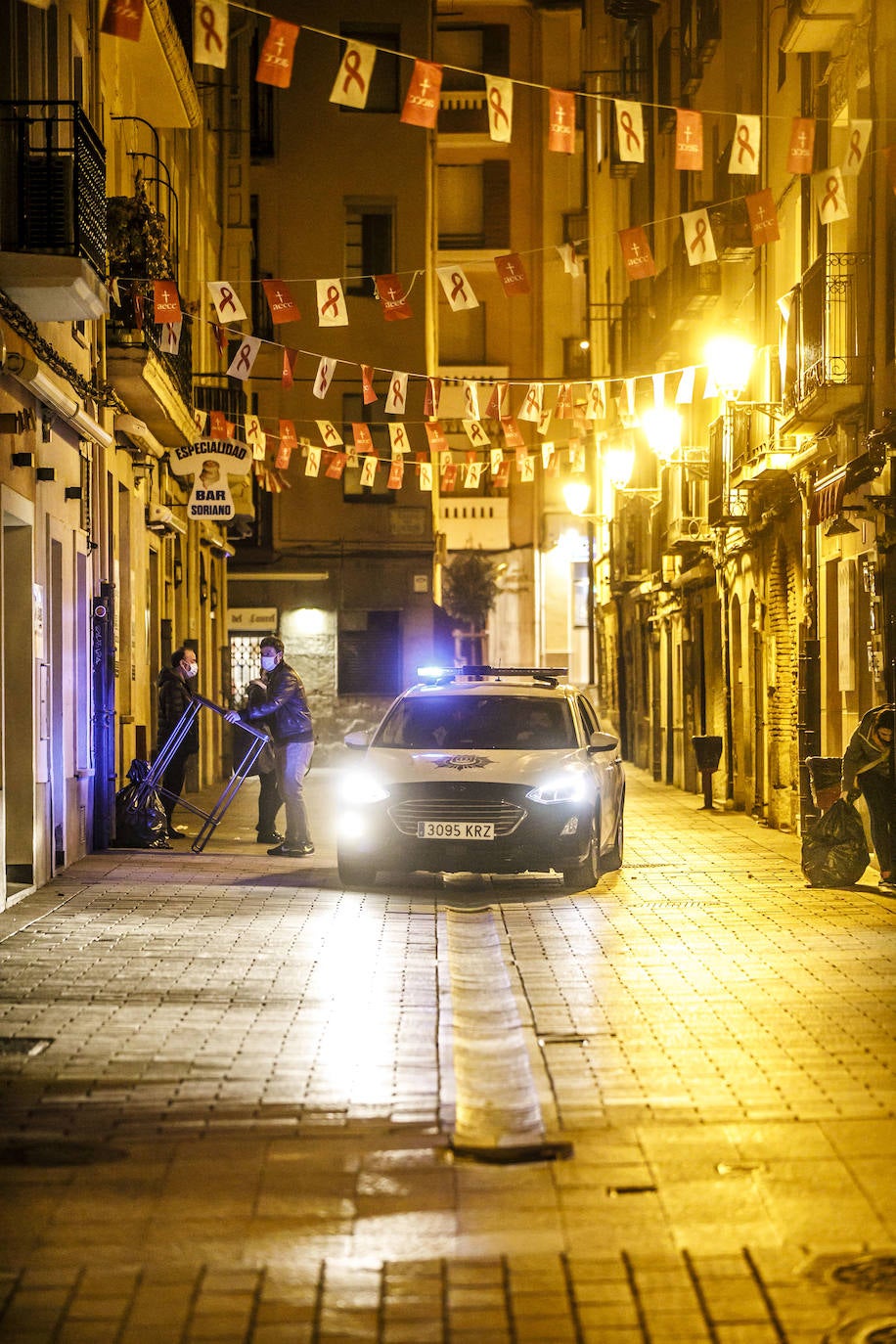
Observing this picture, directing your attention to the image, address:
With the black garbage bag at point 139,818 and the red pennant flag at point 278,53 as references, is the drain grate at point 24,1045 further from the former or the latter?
the black garbage bag at point 139,818

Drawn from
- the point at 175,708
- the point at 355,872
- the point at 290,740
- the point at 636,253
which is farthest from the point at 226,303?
the point at 355,872

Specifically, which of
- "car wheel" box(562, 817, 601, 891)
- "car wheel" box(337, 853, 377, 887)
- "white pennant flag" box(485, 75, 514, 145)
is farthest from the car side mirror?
"white pennant flag" box(485, 75, 514, 145)

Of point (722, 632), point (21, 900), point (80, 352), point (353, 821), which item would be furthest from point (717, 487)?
point (21, 900)

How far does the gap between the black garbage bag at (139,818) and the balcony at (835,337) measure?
7.35 meters

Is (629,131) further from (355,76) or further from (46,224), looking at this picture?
(46,224)

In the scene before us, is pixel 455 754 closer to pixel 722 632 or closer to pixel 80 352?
pixel 80 352

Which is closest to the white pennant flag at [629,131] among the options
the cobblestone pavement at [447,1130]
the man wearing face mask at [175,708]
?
the cobblestone pavement at [447,1130]

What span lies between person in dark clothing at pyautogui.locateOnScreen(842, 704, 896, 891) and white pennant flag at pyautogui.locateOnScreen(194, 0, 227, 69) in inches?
281

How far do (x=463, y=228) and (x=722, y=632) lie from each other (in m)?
33.5

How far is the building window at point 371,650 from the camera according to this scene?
4097cm

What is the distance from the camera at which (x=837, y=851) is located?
579 inches

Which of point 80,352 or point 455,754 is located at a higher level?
point 80,352

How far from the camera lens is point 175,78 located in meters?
22.1

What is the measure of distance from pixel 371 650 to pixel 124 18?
30.8 metres
